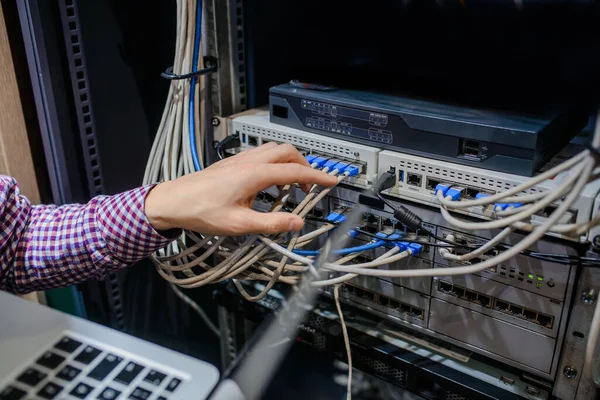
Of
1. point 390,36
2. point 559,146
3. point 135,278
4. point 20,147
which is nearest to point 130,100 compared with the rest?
point 20,147

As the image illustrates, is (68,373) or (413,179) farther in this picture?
(413,179)

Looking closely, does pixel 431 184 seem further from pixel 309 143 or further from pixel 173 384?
pixel 173 384

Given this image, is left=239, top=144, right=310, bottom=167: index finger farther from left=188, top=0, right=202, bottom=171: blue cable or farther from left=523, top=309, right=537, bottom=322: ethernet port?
left=523, top=309, right=537, bottom=322: ethernet port

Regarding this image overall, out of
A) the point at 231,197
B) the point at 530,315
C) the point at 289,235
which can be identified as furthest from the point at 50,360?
the point at 530,315

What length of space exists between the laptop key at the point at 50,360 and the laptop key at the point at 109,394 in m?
0.07

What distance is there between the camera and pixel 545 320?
714 millimetres

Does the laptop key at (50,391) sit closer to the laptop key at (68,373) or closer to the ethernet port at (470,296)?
the laptop key at (68,373)

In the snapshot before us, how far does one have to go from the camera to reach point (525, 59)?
85 centimetres

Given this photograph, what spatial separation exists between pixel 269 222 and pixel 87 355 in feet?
0.85

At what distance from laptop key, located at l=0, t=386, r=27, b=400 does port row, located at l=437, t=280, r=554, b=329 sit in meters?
0.53

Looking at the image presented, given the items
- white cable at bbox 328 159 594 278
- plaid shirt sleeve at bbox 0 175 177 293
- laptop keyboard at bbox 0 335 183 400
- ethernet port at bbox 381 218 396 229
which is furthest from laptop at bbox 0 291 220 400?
ethernet port at bbox 381 218 396 229

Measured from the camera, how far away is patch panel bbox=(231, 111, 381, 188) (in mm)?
788

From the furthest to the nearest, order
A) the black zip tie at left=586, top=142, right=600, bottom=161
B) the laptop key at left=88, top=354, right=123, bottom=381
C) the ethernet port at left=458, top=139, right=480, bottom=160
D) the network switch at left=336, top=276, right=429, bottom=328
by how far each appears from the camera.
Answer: the network switch at left=336, top=276, right=429, bottom=328 < the ethernet port at left=458, top=139, right=480, bottom=160 < the laptop key at left=88, top=354, right=123, bottom=381 < the black zip tie at left=586, top=142, right=600, bottom=161

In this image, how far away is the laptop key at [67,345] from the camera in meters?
0.64
